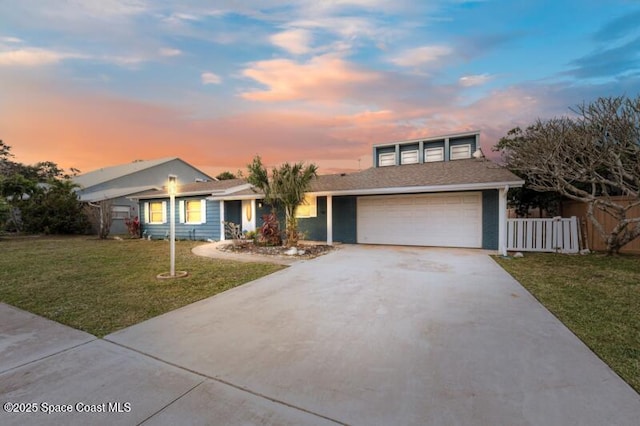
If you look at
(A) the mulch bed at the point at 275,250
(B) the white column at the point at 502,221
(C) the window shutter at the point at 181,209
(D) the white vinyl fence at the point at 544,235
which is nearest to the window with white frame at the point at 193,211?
(C) the window shutter at the point at 181,209

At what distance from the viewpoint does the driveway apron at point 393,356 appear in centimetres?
207

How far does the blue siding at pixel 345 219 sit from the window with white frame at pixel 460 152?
666 centimetres

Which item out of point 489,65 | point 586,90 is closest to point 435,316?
point 489,65

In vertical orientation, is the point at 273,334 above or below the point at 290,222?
below

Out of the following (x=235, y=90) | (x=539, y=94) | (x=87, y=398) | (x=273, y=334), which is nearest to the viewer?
(x=87, y=398)

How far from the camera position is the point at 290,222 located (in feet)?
34.8

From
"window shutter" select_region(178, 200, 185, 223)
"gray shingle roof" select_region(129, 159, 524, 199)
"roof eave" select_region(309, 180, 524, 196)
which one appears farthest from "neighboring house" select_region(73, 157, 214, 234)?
"roof eave" select_region(309, 180, 524, 196)

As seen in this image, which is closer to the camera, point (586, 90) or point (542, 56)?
point (542, 56)

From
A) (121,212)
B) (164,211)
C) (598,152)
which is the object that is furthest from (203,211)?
(598,152)

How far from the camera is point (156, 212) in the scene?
54.2 feet

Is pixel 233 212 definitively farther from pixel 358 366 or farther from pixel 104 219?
pixel 358 366

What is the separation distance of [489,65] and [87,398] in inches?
492

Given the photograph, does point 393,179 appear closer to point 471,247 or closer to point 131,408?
point 471,247

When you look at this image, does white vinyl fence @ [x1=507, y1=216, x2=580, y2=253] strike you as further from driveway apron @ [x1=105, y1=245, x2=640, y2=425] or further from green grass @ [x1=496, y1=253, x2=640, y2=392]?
driveway apron @ [x1=105, y1=245, x2=640, y2=425]
